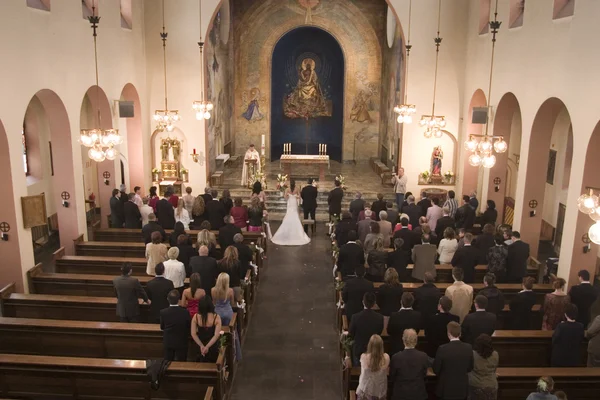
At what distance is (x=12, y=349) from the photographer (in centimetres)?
927

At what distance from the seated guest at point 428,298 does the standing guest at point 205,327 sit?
3023 mm

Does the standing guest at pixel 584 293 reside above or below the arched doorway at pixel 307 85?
below

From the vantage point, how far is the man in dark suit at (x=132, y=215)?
14.0 m

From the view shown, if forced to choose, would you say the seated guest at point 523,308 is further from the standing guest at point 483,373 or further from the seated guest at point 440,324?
the standing guest at point 483,373

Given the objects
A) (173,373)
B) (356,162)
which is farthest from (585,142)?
(356,162)

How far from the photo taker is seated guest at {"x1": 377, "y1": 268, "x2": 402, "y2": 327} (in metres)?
8.74

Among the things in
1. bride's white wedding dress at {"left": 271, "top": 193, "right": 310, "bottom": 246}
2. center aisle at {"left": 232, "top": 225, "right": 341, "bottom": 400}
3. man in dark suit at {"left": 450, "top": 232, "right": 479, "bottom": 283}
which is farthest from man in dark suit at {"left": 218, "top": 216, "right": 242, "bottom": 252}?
bride's white wedding dress at {"left": 271, "top": 193, "right": 310, "bottom": 246}

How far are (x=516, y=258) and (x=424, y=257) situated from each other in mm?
1726

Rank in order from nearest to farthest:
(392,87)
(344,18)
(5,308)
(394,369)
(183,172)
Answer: (394,369)
(5,308)
(183,172)
(392,87)
(344,18)

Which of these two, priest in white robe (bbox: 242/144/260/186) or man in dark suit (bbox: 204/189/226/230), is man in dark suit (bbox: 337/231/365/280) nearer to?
man in dark suit (bbox: 204/189/226/230)

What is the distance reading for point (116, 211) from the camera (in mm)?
14445

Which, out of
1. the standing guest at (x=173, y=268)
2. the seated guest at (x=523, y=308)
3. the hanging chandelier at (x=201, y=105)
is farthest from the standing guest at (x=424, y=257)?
the hanging chandelier at (x=201, y=105)

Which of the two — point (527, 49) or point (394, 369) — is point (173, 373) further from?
point (527, 49)

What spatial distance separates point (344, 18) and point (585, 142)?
16.0m
